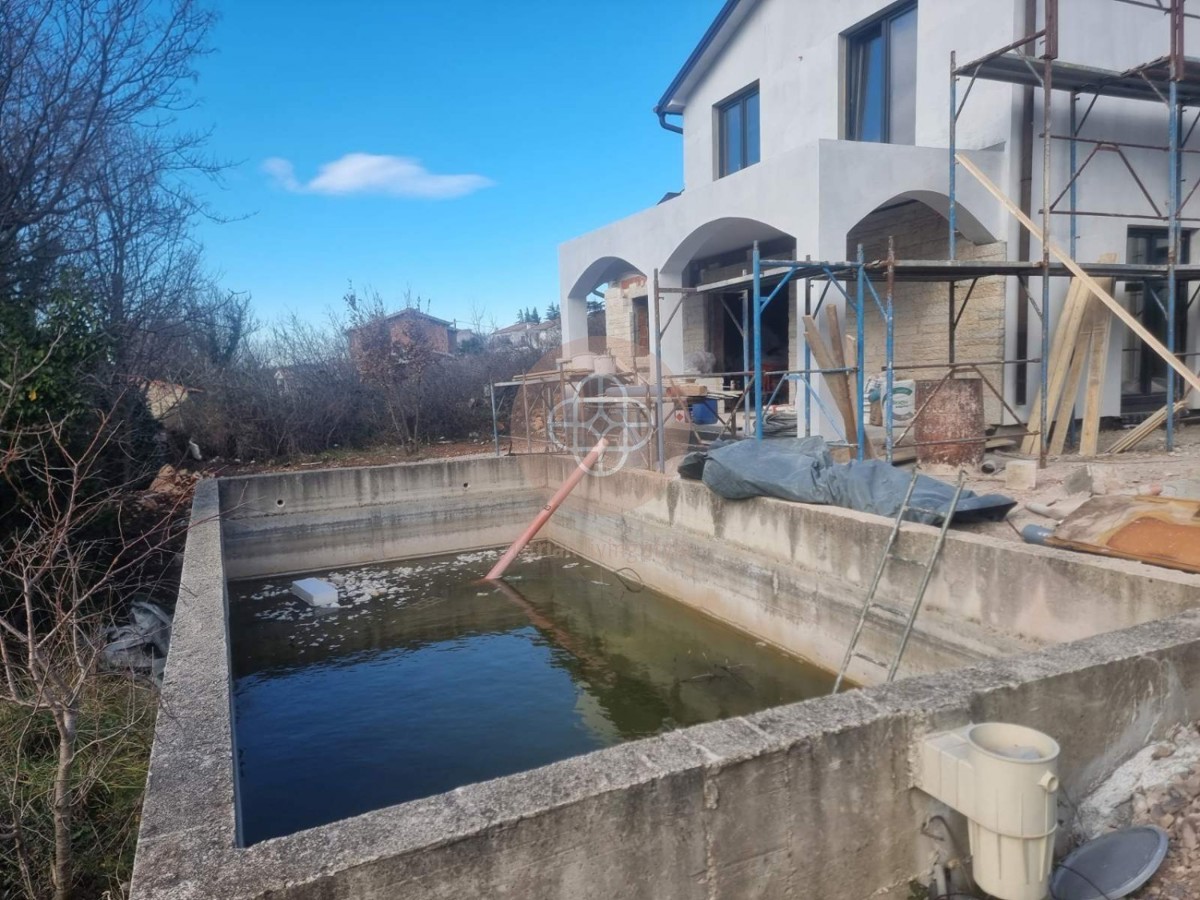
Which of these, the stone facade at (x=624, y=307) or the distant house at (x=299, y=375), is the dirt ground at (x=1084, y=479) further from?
the distant house at (x=299, y=375)

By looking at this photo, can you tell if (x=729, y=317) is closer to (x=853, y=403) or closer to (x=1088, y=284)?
(x=853, y=403)

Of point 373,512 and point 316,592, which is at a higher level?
point 373,512

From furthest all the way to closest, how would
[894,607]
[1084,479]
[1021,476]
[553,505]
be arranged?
[553,505] → [1021,476] → [1084,479] → [894,607]

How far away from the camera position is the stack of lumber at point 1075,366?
884 centimetres

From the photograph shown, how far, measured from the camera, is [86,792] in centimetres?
339

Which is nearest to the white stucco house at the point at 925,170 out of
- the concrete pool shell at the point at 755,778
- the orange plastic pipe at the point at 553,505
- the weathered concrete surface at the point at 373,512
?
the orange plastic pipe at the point at 553,505

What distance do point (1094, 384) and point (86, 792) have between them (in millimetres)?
9829

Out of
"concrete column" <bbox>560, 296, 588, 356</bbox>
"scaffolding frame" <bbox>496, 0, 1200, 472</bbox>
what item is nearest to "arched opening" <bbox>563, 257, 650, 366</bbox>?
"concrete column" <bbox>560, 296, 588, 356</bbox>

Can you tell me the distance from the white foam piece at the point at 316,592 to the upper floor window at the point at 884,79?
367 inches

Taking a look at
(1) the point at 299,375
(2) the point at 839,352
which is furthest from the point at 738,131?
(1) the point at 299,375

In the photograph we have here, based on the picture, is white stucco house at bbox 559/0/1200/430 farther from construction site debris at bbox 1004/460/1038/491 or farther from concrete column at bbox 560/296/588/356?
concrete column at bbox 560/296/588/356

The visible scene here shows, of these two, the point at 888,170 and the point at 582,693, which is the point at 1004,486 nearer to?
the point at 888,170

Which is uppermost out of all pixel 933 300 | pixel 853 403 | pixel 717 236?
pixel 717 236

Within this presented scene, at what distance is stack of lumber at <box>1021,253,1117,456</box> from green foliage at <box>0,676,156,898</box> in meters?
8.77
